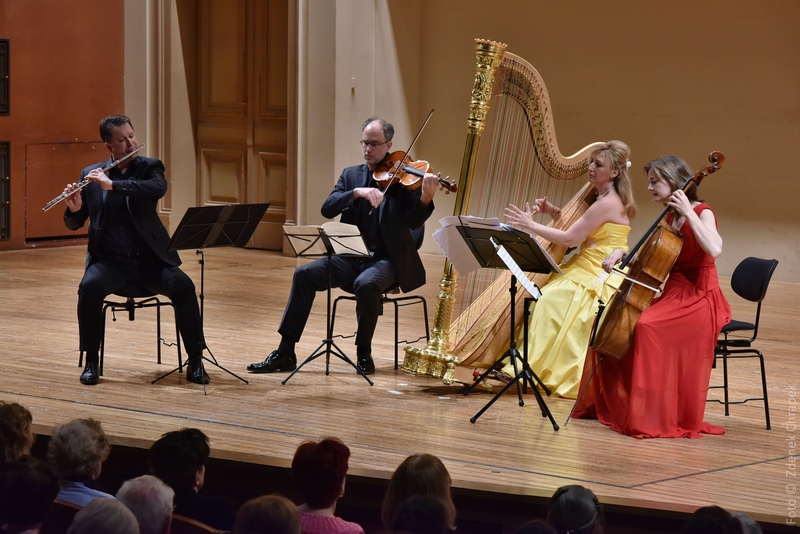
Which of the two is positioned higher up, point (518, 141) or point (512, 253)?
point (518, 141)

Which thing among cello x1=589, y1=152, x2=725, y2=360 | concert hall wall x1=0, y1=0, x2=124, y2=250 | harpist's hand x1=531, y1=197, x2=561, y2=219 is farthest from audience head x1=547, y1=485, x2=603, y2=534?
concert hall wall x1=0, y1=0, x2=124, y2=250

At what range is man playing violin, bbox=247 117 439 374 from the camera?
215 inches

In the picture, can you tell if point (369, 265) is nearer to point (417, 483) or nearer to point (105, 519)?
point (417, 483)

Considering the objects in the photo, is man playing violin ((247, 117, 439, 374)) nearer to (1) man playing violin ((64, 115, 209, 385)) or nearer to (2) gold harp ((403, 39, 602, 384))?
(2) gold harp ((403, 39, 602, 384))

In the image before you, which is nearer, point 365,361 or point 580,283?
point 580,283

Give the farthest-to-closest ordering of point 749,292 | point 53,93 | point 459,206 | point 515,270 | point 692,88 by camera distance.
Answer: point 53,93 < point 692,88 < point 459,206 < point 749,292 < point 515,270

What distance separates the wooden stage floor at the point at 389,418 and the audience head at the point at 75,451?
0.57 m

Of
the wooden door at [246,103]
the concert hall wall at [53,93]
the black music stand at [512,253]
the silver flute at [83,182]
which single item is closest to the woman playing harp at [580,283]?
the black music stand at [512,253]

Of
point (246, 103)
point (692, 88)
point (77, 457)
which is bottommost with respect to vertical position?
point (77, 457)

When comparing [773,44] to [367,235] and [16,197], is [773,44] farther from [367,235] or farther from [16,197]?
[16,197]

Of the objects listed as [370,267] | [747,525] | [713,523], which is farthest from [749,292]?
[713,523]

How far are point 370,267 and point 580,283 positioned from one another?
3.40 ft

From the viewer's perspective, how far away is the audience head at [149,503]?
2.53 meters

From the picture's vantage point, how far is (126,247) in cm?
538
